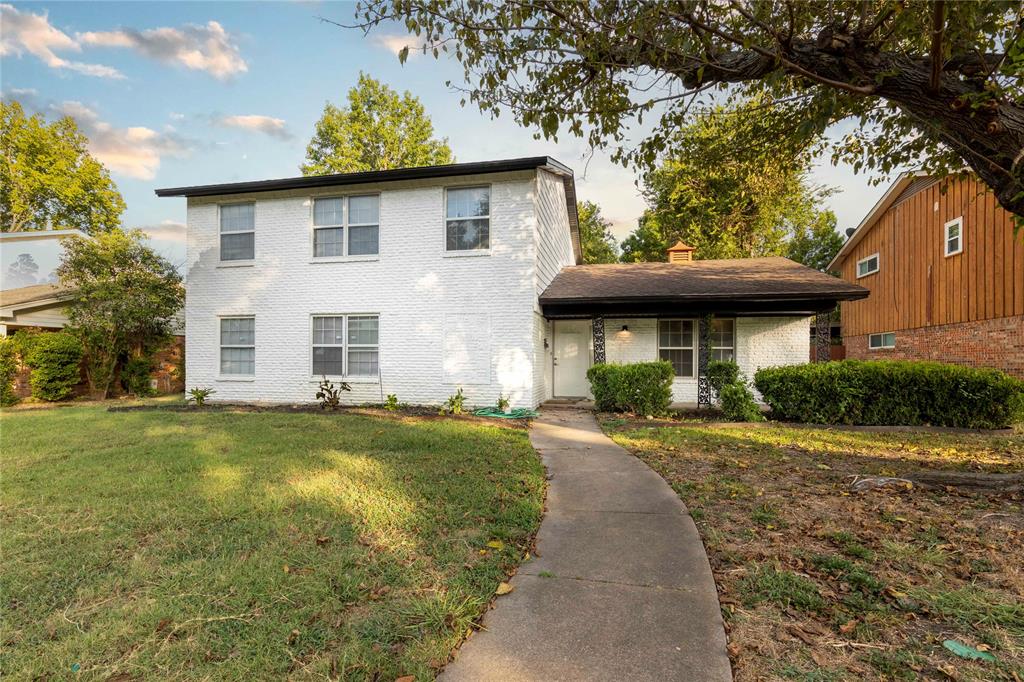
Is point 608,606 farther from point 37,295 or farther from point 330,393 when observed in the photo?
point 37,295

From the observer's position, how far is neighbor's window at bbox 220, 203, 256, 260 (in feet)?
39.9

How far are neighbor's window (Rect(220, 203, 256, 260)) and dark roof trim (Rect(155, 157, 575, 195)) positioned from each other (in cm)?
47

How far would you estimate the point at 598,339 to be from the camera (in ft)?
38.4

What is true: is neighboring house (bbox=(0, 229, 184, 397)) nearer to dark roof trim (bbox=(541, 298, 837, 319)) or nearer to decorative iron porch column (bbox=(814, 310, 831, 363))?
dark roof trim (bbox=(541, 298, 837, 319))

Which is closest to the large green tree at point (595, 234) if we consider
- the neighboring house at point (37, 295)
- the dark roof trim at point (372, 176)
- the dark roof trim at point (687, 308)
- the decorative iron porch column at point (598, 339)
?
the dark roof trim at point (372, 176)

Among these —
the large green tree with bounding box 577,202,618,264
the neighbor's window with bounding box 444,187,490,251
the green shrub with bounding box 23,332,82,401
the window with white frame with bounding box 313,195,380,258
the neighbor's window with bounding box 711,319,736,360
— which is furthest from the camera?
the large green tree with bounding box 577,202,618,264

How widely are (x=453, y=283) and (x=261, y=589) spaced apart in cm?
883

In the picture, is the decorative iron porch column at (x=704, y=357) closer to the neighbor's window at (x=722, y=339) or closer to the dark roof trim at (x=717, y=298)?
the dark roof trim at (x=717, y=298)

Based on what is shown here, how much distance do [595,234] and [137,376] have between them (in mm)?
27579

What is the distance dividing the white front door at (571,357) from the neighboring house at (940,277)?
8.24 metres

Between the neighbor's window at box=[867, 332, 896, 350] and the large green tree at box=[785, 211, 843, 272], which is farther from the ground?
the large green tree at box=[785, 211, 843, 272]

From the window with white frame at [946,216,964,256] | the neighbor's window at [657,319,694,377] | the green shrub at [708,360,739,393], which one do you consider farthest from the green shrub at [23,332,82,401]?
the window with white frame at [946,216,964,256]

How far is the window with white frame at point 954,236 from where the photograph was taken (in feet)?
43.3

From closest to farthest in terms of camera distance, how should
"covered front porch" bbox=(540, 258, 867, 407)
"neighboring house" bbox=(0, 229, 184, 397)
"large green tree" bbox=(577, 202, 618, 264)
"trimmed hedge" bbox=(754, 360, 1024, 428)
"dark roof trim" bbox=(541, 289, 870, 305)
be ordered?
1. "trimmed hedge" bbox=(754, 360, 1024, 428)
2. "dark roof trim" bbox=(541, 289, 870, 305)
3. "covered front porch" bbox=(540, 258, 867, 407)
4. "neighboring house" bbox=(0, 229, 184, 397)
5. "large green tree" bbox=(577, 202, 618, 264)
